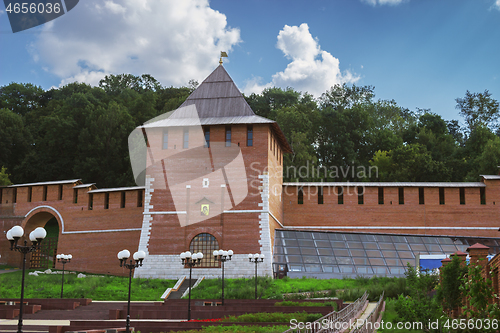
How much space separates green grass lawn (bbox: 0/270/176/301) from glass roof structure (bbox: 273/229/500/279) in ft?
20.5

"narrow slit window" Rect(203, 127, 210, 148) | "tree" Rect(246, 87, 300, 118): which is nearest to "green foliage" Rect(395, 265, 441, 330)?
"narrow slit window" Rect(203, 127, 210, 148)

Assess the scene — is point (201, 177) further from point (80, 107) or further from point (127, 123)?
point (80, 107)

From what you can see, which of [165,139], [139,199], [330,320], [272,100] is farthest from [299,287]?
[272,100]

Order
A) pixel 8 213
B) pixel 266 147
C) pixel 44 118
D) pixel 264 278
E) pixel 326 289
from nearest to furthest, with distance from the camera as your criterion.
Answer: pixel 326 289
pixel 264 278
pixel 266 147
pixel 8 213
pixel 44 118

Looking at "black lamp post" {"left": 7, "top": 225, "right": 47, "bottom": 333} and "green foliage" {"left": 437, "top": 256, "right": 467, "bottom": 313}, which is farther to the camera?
"green foliage" {"left": 437, "top": 256, "right": 467, "bottom": 313}

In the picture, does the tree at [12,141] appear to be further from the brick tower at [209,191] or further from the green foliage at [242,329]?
the green foliage at [242,329]

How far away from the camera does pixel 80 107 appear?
158ft

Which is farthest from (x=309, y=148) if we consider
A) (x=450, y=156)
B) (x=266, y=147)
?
(x=266, y=147)

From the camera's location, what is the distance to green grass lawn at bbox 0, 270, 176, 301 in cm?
2325

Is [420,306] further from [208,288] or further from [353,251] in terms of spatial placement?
[353,251]

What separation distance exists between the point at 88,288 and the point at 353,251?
13260 millimetres

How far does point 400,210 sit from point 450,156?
58.0ft

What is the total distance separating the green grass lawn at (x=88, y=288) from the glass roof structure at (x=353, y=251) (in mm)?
6248

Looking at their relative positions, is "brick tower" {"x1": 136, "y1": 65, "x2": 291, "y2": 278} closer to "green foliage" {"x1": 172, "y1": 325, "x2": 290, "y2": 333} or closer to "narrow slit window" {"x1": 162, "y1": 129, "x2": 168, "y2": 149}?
"narrow slit window" {"x1": 162, "y1": 129, "x2": 168, "y2": 149}
